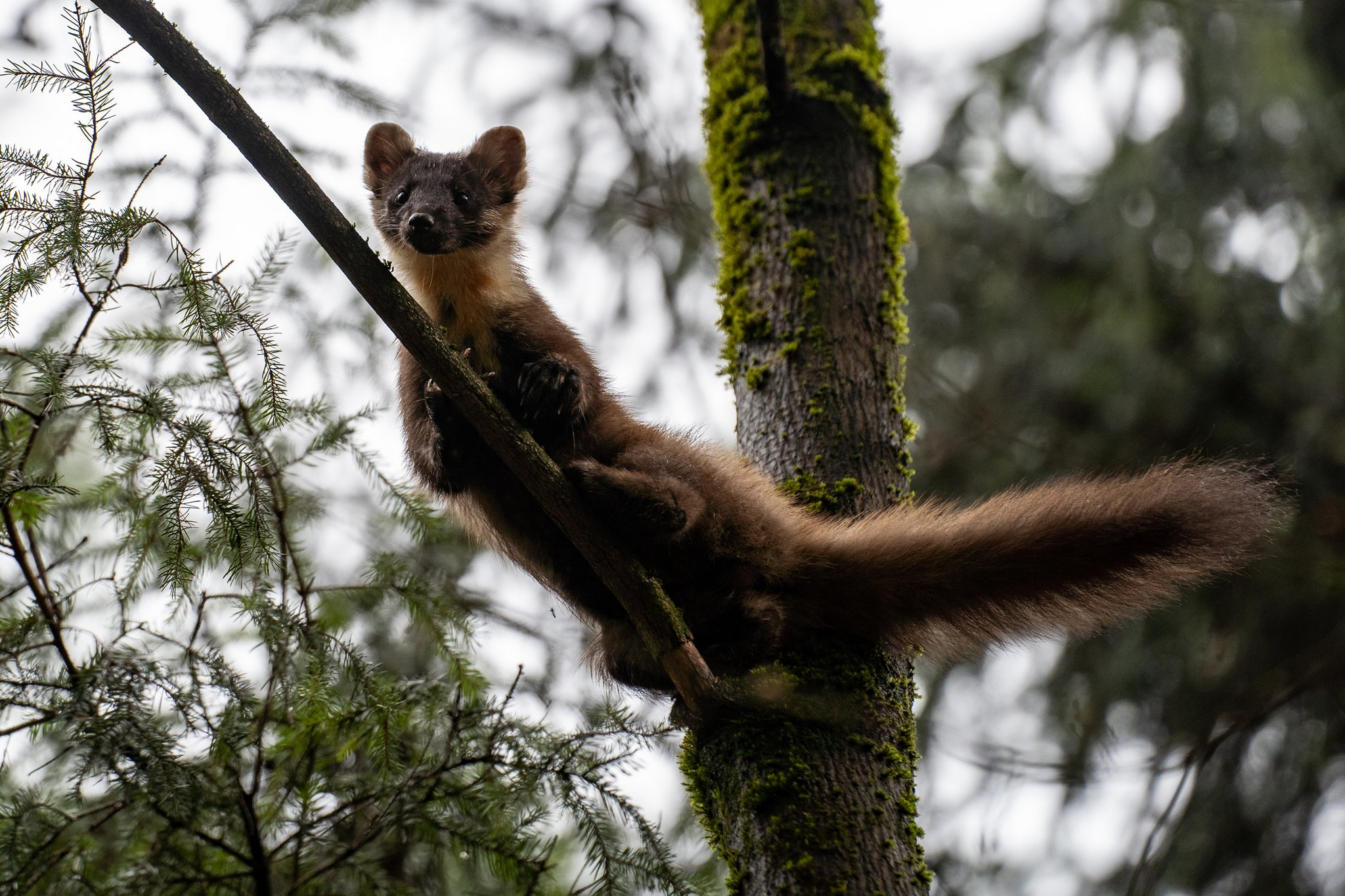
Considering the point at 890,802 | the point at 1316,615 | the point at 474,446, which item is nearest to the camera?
the point at 890,802

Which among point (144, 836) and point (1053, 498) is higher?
point (1053, 498)

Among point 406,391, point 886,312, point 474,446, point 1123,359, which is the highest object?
point 1123,359

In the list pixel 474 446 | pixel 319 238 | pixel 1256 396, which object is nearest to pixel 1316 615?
pixel 1256 396

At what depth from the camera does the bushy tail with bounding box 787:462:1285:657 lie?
2973 millimetres

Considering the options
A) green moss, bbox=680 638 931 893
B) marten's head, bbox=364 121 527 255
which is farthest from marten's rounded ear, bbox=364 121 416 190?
green moss, bbox=680 638 931 893

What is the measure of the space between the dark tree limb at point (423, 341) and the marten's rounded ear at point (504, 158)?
7.09 feet

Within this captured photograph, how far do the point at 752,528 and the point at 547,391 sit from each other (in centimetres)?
80

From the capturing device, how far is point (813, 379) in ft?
11.7

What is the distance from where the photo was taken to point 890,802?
9.57 feet

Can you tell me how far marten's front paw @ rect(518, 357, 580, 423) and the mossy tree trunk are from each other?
673 millimetres

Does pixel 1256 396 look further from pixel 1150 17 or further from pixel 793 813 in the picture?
pixel 793 813

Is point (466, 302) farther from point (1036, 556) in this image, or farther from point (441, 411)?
point (1036, 556)

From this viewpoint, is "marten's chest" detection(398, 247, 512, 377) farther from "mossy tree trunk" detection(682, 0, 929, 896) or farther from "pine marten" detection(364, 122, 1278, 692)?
"mossy tree trunk" detection(682, 0, 929, 896)

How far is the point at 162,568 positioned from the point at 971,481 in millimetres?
5047
